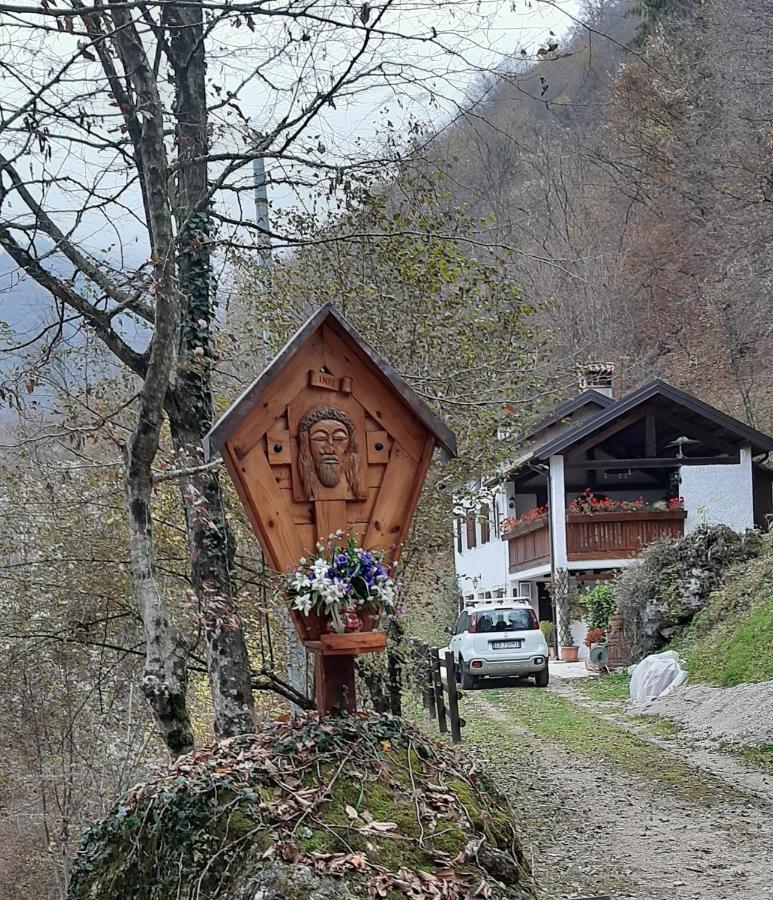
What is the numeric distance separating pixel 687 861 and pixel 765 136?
634 inches

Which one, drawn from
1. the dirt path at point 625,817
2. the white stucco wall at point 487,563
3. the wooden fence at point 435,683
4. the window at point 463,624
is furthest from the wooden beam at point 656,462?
the wooden fence at point 435,683

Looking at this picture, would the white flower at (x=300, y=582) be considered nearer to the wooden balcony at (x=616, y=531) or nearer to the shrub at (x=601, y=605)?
the shrub at (x=601, y=605)

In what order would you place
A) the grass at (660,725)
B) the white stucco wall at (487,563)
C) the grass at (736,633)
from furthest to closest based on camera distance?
the white stucco wall at (487,563) < the grass at (736,633) < the grass at (660,725)

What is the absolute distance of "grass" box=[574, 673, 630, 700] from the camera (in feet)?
56.7

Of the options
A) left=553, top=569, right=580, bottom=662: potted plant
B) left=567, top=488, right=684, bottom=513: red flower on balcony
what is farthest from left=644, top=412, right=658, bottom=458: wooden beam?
left=553, top=569, right=580, bottom=662: potted plant

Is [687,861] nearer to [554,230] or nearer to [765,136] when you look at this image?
[765,136]

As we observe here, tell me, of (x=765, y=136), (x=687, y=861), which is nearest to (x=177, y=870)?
(x=687, y=861)

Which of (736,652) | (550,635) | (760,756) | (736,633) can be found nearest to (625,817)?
(760,756)

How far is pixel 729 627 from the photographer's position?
15.7 metres

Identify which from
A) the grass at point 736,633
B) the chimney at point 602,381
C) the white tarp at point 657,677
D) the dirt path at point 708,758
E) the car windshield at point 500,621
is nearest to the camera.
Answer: the dirt path at point 708,758

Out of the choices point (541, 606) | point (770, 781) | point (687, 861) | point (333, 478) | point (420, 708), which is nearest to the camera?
point (333, 478)

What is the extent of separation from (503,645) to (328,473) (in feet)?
50.3

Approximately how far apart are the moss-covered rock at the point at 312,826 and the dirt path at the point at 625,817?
270cm

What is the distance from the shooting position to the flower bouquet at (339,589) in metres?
4.52
